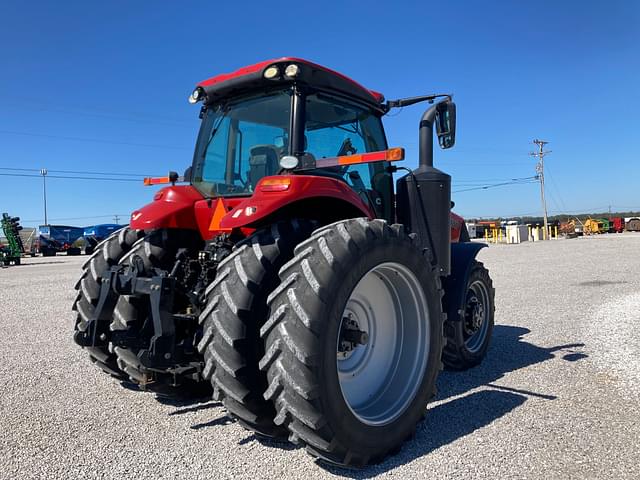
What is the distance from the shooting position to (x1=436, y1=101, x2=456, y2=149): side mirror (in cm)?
446

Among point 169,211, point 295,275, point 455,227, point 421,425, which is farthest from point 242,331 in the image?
point 455,227

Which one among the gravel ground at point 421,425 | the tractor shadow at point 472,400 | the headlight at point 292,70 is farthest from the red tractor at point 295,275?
the gravel ground at point 421,425

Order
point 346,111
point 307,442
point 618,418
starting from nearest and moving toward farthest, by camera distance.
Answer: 1. point 307,442
2. point 618,418
3. point 346,111

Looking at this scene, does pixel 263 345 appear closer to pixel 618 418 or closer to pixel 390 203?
pixel 390 203

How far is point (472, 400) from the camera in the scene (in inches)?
159

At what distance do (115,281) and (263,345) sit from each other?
1.17 metres

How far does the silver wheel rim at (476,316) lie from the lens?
5199 mm

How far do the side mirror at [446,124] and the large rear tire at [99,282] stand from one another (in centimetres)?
274

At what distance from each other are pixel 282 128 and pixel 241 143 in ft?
1.65

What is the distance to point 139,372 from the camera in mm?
3773

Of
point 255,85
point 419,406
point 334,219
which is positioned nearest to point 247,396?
point 419,406

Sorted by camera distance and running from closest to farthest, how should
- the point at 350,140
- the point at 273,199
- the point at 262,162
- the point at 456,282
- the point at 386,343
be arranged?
the point at 273,199 < the point at 386,343 < the point at 262,162 < the point at 350,140 < the point at 456,282

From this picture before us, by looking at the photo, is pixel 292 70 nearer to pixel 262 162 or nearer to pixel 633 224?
pixel 262 162

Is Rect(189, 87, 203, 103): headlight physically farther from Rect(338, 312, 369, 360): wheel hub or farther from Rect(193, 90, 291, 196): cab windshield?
Rect(338, 312, 369, 360): wheel hub
